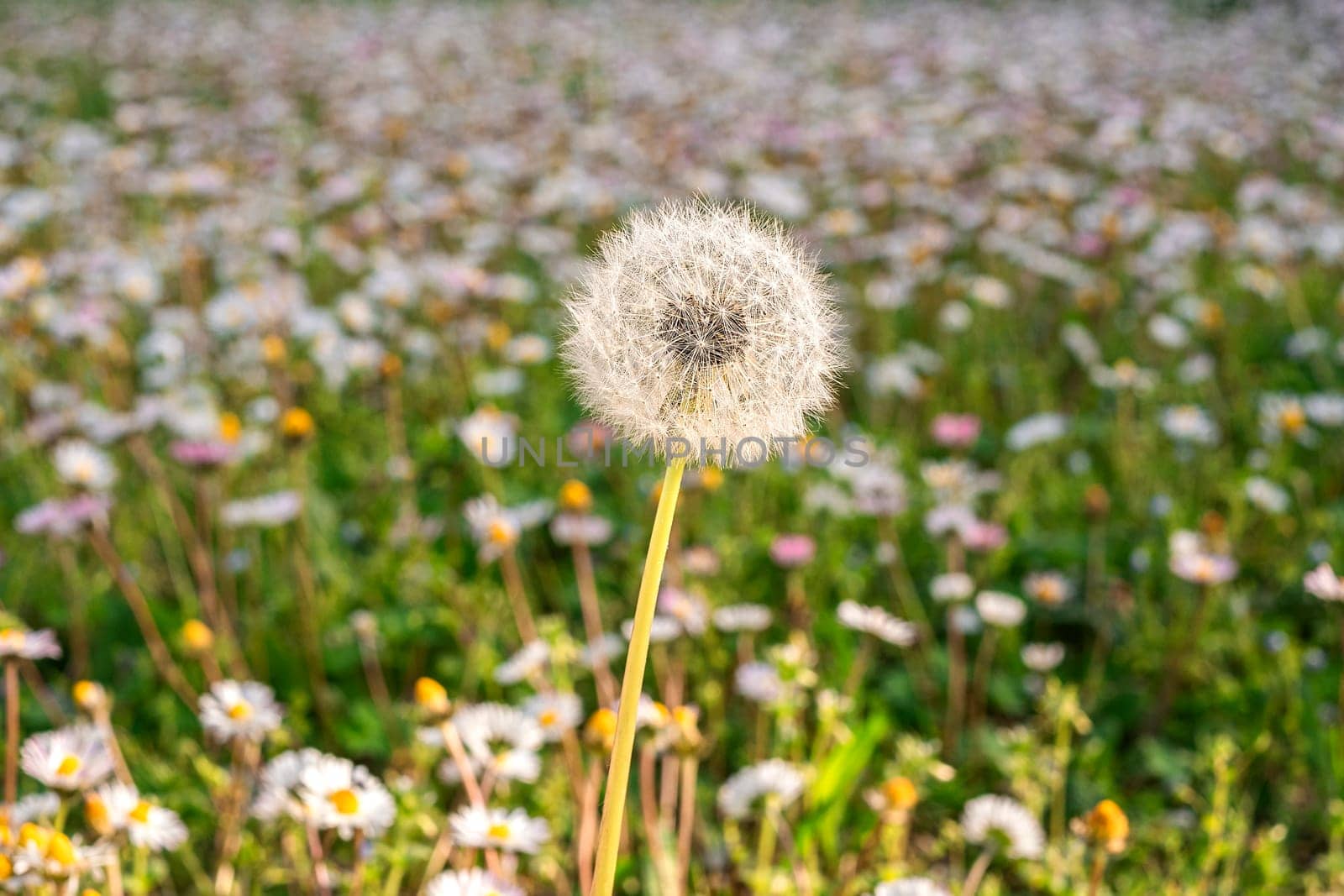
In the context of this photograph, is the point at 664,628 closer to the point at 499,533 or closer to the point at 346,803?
the point at 499,533

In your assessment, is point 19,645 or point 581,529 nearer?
point 19,645

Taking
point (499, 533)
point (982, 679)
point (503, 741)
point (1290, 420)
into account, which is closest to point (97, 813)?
point (503, 741)

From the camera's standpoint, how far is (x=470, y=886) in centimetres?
98

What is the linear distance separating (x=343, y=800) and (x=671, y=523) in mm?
480

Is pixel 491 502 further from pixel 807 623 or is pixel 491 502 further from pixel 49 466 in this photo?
pixel 49 466

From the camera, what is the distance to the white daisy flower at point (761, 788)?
120 cm

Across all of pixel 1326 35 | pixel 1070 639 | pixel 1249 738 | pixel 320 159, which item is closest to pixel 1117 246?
pixel 1070 639

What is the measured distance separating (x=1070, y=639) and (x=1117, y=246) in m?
1.92

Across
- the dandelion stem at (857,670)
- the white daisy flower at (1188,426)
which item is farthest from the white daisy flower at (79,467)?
the white daisy flower at (1188,426)

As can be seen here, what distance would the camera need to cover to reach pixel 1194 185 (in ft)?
14.3

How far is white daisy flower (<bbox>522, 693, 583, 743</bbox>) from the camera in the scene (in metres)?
1.19

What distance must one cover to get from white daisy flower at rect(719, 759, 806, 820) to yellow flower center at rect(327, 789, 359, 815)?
0.43 meters

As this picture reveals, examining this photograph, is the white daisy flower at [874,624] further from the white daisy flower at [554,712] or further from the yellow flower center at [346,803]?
the yellow flower center at [346,803]

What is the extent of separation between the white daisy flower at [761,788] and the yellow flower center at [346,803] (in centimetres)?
43
